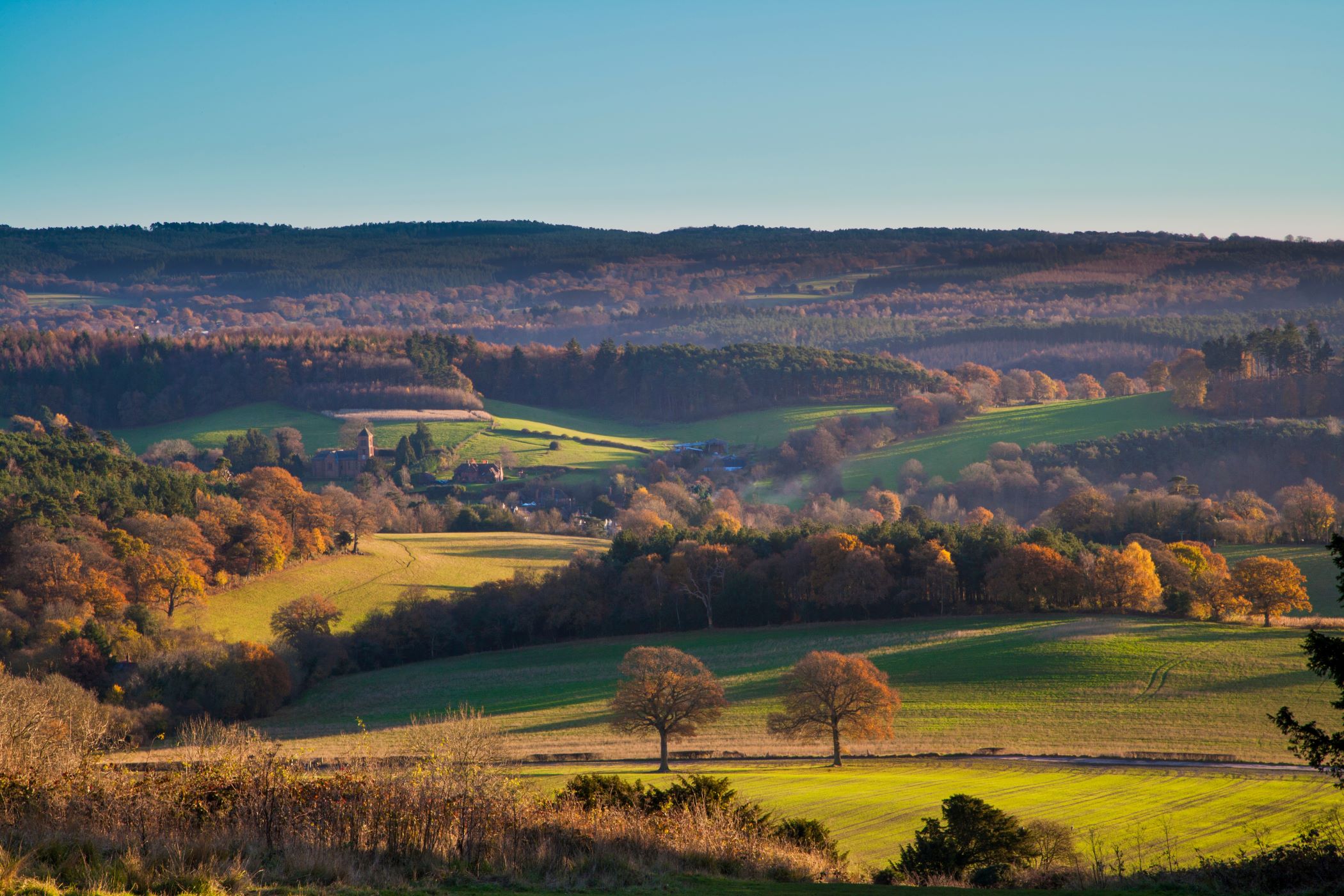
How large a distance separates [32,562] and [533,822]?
62291 mm

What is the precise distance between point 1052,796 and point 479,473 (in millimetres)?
100252

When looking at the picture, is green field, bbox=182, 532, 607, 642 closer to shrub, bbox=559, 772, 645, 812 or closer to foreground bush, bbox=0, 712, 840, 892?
shrub, bbox=559, 772, 645, 812

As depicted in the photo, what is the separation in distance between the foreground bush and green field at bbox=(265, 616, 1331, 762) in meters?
18.1

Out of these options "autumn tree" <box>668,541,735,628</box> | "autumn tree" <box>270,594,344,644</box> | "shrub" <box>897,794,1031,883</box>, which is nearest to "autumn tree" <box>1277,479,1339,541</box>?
"autumn tree" <box>668,541,735,628</box>

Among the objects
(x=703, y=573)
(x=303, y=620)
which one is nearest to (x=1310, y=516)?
(x=703, y=573)

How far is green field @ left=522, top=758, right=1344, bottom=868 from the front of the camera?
25.5 meters

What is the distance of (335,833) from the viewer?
13.4 meters

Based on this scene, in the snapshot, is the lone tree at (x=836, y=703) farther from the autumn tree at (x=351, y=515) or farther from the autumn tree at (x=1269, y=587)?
the autumn tree at (x=351, y=515)

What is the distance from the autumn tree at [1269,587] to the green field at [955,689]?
12.9 feet

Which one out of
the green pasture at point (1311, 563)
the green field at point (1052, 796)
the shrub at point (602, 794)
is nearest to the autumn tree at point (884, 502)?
the green pasture at point (1311, 563)

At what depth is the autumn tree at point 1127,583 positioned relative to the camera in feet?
209

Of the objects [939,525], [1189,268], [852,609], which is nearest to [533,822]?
[852,609]

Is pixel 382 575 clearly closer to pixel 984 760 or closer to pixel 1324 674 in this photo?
pixel 984 760

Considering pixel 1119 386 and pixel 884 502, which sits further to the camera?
pixel 1119 386
